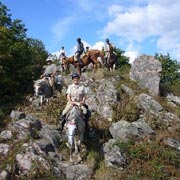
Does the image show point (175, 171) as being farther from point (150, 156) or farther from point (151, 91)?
point (151, 91)

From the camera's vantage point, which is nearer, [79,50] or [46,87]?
[46,87]

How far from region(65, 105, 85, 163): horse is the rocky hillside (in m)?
0.38

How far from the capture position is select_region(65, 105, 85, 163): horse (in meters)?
13.5

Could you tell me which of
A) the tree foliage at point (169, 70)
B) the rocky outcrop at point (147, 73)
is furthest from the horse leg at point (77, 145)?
the tree foliage at point (169, 70)

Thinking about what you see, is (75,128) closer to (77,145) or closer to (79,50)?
(77,145)

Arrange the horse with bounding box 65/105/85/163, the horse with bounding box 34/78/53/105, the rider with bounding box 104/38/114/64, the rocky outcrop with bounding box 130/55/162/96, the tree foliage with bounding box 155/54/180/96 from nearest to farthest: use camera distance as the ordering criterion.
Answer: the horse with bounding box 65/105/85/163
the horse with bounding box 34/78/53/105
the rocky outcrop with bounding box 130/55/162/96
the rider with bounding box 104/38/114/64
the tree foliage with bounding box 155/54/180/96

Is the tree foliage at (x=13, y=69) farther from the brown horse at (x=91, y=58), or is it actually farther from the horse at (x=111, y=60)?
the horse at (x=111, y=60)

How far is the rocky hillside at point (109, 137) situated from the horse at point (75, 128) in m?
0.38

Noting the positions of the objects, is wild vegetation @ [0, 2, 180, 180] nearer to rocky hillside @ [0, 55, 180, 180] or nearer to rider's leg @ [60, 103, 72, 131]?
rocky hillside @ [0, 55, 180, 180]

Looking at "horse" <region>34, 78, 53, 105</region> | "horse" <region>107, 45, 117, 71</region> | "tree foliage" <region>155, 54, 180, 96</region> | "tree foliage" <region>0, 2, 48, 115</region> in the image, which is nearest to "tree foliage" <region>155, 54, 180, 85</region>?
"tree foliage" <region>155, 54, 180, 96</region>

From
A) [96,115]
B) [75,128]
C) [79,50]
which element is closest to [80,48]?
[79,50]

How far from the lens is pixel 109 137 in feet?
55.7

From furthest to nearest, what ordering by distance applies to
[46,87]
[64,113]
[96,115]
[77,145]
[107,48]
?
[107,48]
[46,87]
[96,115]
[64,113]
[77,145]

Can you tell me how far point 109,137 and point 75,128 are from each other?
369 centimetres
